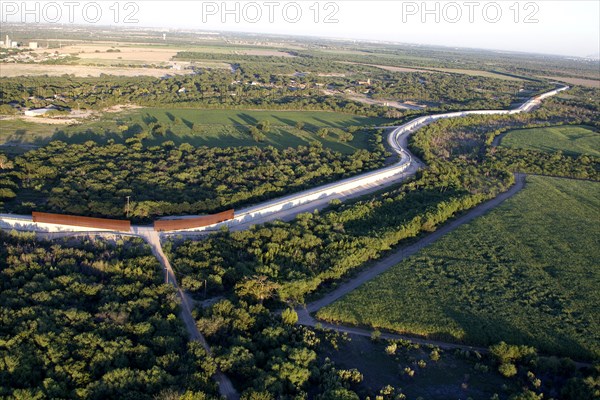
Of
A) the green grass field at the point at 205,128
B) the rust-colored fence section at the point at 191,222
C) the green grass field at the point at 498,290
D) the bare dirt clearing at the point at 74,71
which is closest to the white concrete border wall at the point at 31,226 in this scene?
the rust-colored fence section at the point at 191,222

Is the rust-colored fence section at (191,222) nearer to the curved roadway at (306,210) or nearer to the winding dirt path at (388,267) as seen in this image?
the curved roadway at (306,210)

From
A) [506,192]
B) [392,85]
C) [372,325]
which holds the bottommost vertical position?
[372,325]

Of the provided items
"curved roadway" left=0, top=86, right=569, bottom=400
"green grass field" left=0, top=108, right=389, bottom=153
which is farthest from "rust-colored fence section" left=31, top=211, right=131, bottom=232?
"green grass field" left=0, top=108, right=389, bottom=153

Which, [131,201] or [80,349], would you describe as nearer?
[80,349]

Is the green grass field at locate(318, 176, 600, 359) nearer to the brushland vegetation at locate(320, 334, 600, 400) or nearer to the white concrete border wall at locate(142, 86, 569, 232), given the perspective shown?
the brushland vegetation at locate(320, 334, 600, 400)

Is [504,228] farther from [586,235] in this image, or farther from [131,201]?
[131,201]

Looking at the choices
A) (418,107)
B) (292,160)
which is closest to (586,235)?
(292,160)
